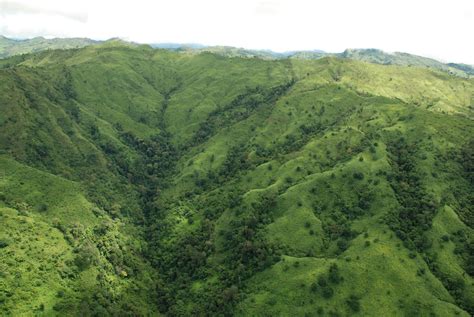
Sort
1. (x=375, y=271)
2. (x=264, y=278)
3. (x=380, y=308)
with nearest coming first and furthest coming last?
(x=380, y=308)
(x=375, y=271)
(x=264, y=278)

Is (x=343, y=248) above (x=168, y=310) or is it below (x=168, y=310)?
above

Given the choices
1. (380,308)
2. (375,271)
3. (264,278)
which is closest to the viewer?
(380,308)

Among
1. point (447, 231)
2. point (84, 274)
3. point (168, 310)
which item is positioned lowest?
point (168, 310)

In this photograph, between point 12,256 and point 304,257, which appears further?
point 304,257

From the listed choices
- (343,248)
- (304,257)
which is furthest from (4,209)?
(343,248)

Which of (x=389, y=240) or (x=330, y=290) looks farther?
(x=389, y=240)

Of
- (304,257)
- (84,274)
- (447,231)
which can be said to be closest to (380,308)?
(304,257)

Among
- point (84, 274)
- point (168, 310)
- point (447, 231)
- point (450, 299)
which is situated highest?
point (447, 231)

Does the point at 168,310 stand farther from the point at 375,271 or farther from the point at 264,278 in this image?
the point at 375,271

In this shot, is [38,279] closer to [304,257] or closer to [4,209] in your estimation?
[4,209]
